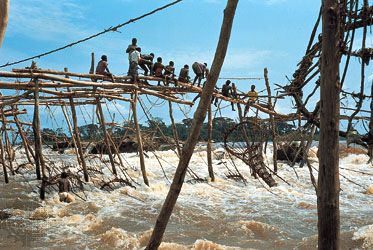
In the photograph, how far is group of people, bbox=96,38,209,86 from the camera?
34.9ft

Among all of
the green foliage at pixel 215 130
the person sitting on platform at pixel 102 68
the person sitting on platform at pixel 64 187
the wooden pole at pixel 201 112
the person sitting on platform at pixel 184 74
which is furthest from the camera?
the person sitting on platform at pixel 184 74

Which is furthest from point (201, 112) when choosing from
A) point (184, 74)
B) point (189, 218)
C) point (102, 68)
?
point (184, 74)

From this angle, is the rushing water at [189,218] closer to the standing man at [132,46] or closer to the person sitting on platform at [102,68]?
the person sitting on platform at [102,68]

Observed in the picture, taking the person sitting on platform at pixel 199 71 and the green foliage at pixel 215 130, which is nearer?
the green foliage at pixel 215 130

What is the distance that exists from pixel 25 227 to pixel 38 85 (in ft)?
10.7

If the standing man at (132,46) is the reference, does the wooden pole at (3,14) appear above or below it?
below

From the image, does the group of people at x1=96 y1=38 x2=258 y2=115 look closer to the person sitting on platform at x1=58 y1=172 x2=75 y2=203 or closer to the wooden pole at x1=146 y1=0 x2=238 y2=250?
the person sitting on platform at x1=58 y1=172 x2=75 y2=203

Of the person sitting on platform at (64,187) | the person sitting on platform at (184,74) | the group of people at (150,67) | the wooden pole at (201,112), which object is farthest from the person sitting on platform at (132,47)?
the wooden pole at (201,112)

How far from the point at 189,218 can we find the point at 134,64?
451 centimetres

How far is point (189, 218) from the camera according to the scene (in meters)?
8.28

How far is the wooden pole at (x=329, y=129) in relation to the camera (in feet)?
7.61

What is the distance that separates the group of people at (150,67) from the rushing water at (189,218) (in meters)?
3.11

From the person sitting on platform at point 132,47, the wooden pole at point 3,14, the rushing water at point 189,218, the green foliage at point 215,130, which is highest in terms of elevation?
the person sitting on platform at point 132,47

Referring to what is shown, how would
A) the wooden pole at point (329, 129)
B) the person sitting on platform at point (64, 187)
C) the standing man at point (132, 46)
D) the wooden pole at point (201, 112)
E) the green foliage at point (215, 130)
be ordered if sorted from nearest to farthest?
the wooden pole at point (329, 129) → the wooden pole at point (201, 112) → the green foliage at point (215, 130) → the person sitting on platform at point (64, 187) → the standing man at point (132, 46)
